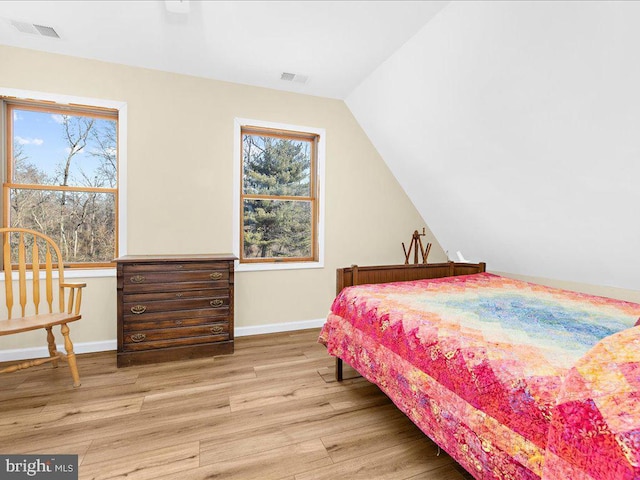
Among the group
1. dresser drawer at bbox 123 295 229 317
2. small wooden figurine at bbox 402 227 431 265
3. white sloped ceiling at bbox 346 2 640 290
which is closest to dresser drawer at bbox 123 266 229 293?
dresser drawer at bbox 123 295 229 317

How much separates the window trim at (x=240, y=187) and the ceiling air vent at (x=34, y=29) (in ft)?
5.14

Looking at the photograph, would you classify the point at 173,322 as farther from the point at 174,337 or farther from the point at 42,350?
the point at 42,350

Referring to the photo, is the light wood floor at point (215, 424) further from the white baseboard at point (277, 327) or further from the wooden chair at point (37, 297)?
the white baseboard at point (277, 327)

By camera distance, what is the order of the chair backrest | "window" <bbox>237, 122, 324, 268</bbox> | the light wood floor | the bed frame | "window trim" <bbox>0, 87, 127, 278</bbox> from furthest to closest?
"window" <bbox>237, 122, 324, 268</bbox> < "window trim" <bbox>0, 87, 127, 278</bbox> < the bed frame < the chair backrest < the light wood floor

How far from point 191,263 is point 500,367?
8.27 feet

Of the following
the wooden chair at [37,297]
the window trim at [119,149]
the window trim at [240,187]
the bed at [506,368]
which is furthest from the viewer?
the window trim at [240,187]

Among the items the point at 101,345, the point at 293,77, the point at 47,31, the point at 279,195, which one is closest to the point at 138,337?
the point at 101,345

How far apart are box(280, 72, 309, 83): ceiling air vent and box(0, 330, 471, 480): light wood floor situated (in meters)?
2.78

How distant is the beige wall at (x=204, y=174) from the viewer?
3010mm

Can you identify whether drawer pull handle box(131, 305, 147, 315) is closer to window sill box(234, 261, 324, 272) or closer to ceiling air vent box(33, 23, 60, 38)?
window sill box(234, 261, 324, 272)

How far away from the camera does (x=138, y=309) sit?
9.04 feet

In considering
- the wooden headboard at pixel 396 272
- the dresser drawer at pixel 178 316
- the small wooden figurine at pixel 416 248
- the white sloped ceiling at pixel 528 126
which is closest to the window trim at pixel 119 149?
the dresser drawer at pixel 178 316

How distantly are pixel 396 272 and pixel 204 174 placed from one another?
2.18 m

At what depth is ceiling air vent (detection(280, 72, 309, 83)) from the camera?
324 centimetres
